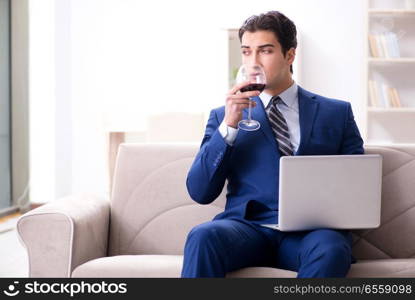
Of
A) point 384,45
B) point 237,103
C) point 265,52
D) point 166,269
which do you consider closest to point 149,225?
point 166,269

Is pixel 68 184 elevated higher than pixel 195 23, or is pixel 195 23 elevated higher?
pixel 195 23

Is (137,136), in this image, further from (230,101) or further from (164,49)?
(230,101)

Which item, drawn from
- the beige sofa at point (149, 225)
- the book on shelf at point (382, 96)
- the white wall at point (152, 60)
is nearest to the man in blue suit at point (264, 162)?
the beige sofa at point (149, 225)

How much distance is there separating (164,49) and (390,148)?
4.16 metres

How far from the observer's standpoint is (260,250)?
1.98 metres

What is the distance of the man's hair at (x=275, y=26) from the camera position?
7.20 feet

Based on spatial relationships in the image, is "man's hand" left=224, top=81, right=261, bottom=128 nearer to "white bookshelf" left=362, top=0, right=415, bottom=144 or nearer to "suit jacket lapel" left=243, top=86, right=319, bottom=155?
"suit jacket lapel" left=243, top=86, right=319, bottom=155

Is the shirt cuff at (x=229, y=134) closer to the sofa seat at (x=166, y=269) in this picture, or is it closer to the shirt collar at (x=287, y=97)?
the shirt collar at (x=287, y=97)

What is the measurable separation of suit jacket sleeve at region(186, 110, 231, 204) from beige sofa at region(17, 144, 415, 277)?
246 millimetres

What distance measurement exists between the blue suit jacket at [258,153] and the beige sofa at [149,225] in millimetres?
226

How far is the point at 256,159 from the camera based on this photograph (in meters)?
2.12

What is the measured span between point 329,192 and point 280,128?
417mm

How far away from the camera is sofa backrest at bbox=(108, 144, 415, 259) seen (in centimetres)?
230

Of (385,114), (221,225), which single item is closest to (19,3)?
(385,114)
